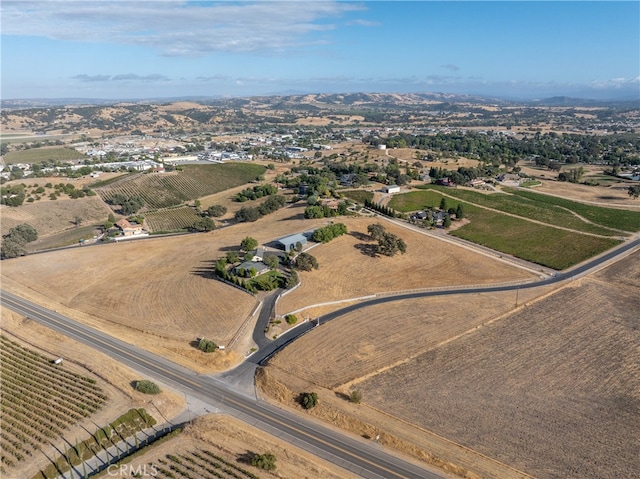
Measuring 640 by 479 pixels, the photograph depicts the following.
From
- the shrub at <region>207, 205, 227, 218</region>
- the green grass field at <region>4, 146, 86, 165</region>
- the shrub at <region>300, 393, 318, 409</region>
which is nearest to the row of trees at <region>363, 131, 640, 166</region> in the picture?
the shrub at <region>207, 205, 227, 218</region>

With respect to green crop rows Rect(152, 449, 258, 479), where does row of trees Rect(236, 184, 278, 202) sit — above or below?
above

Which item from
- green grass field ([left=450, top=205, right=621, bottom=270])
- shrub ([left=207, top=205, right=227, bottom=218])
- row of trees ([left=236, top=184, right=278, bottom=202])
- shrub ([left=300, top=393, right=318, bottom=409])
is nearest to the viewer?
shrub ([left=300, top=393, right=318, bottom=409])

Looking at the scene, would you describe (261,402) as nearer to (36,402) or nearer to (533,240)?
(36,402)

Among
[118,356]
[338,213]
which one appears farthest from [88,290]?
[338,213]

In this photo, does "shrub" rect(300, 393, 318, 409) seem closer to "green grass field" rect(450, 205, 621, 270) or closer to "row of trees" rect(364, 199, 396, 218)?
"green grass field" rect(450, 205, 621, 270)

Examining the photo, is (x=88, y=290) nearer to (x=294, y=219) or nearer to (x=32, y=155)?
(x=294, y=219)

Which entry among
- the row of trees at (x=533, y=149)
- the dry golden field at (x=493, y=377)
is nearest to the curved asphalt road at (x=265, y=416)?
the dry golden field at (x=493, y=377)

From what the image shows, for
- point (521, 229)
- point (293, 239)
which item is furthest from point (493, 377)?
point (521, 229)
